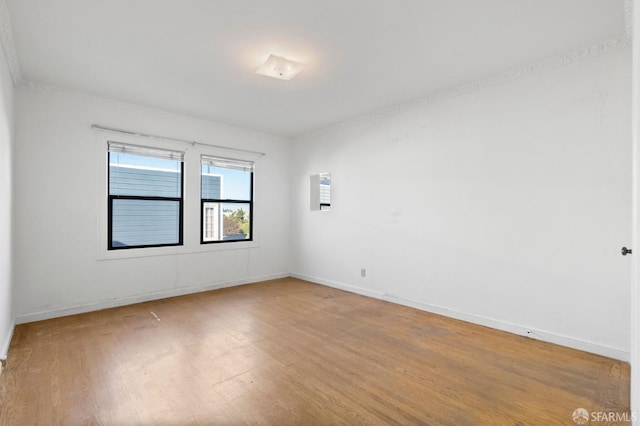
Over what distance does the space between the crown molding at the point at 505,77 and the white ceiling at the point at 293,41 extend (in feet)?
0.34

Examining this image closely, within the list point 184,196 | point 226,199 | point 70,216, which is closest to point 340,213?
point 226,199

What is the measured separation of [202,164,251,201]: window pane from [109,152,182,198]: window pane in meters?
0.42

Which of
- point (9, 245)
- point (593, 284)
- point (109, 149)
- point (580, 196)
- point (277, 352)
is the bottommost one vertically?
point (277, 352)

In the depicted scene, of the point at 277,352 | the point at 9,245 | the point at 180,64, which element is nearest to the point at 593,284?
the point at 277,352

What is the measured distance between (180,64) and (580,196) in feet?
13.2

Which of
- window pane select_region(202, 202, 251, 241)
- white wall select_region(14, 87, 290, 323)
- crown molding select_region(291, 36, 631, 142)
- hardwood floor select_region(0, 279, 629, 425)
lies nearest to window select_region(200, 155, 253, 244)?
window pane select_region(202, 202, 251, 241)

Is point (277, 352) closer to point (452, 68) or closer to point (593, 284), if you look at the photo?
point (593, 284)

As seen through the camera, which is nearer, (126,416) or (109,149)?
(126,416)

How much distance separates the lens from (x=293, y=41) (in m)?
2.68

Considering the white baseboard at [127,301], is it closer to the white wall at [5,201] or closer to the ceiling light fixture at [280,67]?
the white wall at [5,201]

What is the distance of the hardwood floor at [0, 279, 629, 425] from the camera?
1939 mm

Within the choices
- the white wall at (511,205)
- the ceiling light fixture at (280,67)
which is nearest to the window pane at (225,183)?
the white wall at (511,205)

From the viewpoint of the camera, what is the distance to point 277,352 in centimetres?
279

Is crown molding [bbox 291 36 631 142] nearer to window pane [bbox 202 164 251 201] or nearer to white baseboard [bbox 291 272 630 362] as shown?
window pane [bbox 202 164 251 201]
